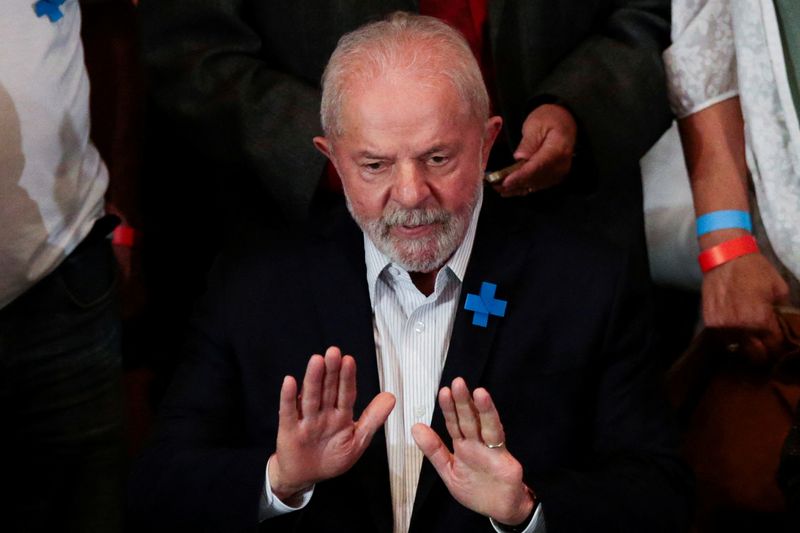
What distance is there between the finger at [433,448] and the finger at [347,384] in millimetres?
108

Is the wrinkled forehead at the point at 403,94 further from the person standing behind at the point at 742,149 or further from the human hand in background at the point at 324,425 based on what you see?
the person standing behind at the point at 742,149

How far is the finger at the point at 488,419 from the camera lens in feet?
5.65

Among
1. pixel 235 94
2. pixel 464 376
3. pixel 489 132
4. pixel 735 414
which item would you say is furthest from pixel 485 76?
pixel 735 414

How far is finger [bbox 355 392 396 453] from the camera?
1820 millimetres

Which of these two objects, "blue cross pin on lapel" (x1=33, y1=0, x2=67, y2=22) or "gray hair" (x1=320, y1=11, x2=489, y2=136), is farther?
"blue cross pin on lapel" (x1=33, y1=0, x2=67, y2=22)

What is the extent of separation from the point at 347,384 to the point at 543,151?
0.79 meters

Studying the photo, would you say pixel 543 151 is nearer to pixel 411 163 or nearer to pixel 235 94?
pixel 411 163

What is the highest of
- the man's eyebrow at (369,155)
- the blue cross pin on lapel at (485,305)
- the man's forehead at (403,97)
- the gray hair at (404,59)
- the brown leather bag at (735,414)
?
the gray hair at (404,59)

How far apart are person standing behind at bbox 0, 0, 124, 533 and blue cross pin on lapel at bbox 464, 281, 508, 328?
769 millimetres

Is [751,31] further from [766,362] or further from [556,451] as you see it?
[556,451]

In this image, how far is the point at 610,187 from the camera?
2.63m

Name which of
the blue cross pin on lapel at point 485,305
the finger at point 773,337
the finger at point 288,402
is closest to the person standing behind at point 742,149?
the finger at point 773,337

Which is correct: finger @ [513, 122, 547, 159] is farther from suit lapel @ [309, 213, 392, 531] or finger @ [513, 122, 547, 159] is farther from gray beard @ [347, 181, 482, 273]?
suit lapel @ [309, 213, 392, 531]

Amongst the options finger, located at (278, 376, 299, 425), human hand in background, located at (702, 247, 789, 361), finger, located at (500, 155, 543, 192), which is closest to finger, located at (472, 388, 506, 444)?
finger, located at (278, 376, 299, 425)
